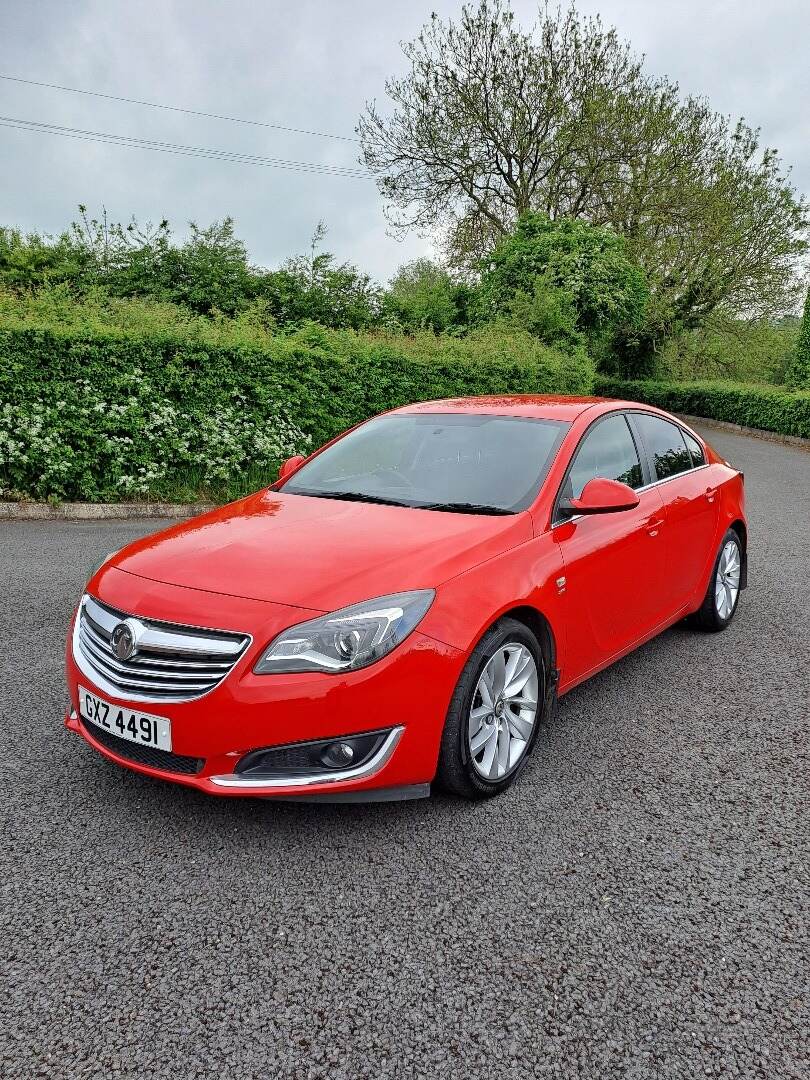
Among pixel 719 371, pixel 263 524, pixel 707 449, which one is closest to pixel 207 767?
pixel 263 524

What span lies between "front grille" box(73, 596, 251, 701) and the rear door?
2.61 metres

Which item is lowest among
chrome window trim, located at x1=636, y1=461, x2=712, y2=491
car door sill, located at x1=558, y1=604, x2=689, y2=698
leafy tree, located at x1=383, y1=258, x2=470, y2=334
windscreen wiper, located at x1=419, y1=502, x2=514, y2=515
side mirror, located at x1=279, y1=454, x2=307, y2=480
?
car door sill, located at x1=558, y1=604, x2=689, y2=698

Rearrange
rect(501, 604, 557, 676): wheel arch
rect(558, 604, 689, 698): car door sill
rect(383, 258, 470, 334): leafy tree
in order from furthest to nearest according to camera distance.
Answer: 1. rect(383, 258, 470, 334): leafy tree
2. rect(558, 604, 689, 698): car door sill
3. rect(501, 604, 557, 676): wheel arch

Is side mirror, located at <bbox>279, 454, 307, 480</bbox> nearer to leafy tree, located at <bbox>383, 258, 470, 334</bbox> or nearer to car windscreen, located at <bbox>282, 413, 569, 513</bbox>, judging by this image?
car windscreen, located at <bbox>282, 413, 569, 513</bbox>

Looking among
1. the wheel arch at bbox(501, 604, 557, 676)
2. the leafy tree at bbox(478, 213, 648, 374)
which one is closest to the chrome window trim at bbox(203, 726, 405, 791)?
the wheel arch at bbox(501, 604, 557, 676)

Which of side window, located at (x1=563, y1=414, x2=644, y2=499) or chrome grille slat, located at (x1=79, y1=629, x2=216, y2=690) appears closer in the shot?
chrome grille slat, located at (x1=79, y1=629, x2=216, y2=690)

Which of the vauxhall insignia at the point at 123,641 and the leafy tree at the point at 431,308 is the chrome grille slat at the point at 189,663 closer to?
the vauxhall insignia at the point at 123,641

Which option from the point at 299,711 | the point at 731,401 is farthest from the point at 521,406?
the point at 731,401

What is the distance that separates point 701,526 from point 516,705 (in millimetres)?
2138

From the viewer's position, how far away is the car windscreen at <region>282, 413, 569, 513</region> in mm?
3648

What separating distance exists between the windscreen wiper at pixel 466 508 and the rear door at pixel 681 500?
129 cm

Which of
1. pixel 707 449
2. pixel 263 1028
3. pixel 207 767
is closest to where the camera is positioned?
pixel 263 1028

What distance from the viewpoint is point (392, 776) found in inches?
108

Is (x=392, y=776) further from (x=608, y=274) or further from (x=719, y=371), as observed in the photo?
(x=719, y=371)
